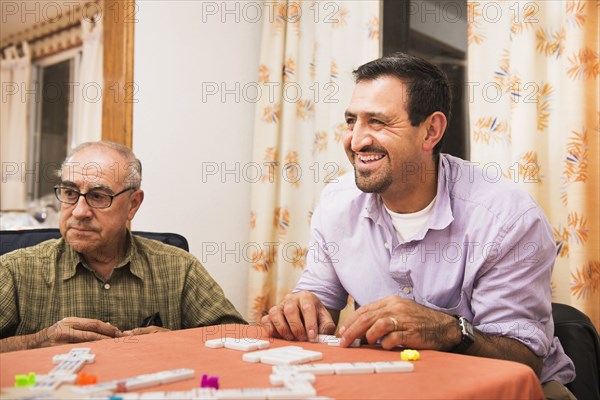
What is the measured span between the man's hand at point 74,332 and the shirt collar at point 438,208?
0.78 meters

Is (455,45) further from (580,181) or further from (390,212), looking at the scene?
(390,212)

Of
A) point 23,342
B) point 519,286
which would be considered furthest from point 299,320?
point 23,342

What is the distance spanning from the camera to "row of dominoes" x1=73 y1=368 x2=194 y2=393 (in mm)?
942

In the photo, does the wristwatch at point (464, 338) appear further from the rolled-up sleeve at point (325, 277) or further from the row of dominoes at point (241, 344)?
the rolled-up sleeve at point (325, 277)

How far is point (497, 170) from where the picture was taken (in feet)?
8.10

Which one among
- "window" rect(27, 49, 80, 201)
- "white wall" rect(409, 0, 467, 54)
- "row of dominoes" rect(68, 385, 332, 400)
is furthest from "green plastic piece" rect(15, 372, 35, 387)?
"window" rect(27, 49, 80, 201)

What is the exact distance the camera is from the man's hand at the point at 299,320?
1.45 m

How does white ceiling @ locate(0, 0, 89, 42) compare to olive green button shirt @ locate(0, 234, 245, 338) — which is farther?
white ceiling @ locate(0, 0, 89, 42)

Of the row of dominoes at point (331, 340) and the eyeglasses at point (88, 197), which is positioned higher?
the eyeglasses at point (88, 197)

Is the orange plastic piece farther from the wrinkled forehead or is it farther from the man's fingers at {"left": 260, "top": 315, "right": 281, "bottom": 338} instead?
the wrinkled forehead

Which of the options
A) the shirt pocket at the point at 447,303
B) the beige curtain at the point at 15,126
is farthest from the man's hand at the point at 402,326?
the beige curtain at the point at 15,126

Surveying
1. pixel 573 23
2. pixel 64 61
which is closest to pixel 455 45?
pixel 573 23

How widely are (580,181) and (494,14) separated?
826 mm

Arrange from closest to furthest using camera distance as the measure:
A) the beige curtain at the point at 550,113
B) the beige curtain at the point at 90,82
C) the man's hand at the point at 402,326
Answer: the man's hand at the point at 402,326
the beige curtain at the point at 550,113
the beige curtain at the point at 90,82
